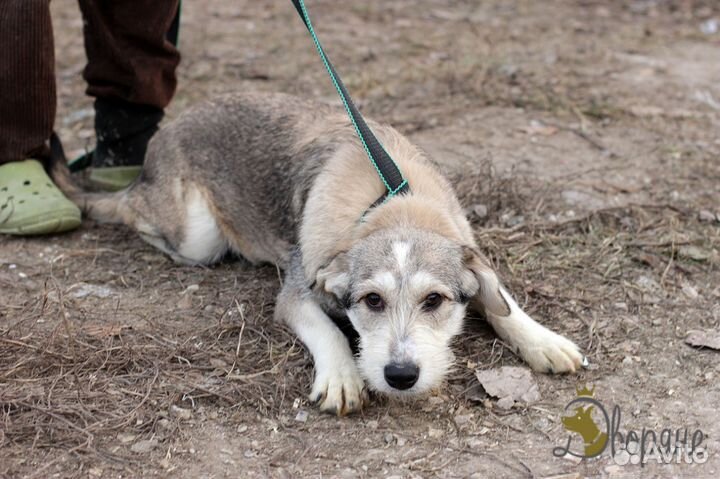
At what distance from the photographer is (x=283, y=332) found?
183 inches

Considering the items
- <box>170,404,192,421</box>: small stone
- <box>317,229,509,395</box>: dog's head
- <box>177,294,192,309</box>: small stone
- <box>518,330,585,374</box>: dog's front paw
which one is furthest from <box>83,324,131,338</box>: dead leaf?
<box>518,330,585,374</box>: dog's front paw

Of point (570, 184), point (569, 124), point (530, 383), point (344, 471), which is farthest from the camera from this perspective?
point (569, 124)

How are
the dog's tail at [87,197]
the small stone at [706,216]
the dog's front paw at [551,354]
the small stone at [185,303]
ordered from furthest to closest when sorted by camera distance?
the dog's tail at [87,197]
the small stone at [706,216]
the small stone at [185,303]
the dog's front paw at [551,354]

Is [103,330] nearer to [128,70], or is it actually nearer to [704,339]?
[128,70]

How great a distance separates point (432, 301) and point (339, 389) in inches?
23.2

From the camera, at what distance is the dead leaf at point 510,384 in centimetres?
415

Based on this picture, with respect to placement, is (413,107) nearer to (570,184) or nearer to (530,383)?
(570,184)

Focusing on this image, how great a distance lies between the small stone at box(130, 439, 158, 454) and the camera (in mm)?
3729

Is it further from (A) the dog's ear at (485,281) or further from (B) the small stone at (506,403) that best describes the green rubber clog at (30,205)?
(B) the small stone at (506,403)

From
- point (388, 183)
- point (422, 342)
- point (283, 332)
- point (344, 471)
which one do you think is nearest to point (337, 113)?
point (388, 183)

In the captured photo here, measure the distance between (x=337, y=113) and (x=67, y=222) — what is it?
1.91 meters

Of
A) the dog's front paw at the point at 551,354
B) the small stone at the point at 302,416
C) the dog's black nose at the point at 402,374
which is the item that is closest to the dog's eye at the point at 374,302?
the dog's black nose at the point at 402,374

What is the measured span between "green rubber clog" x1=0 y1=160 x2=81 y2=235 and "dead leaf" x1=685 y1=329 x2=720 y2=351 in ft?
12.7

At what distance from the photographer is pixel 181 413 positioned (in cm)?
399
